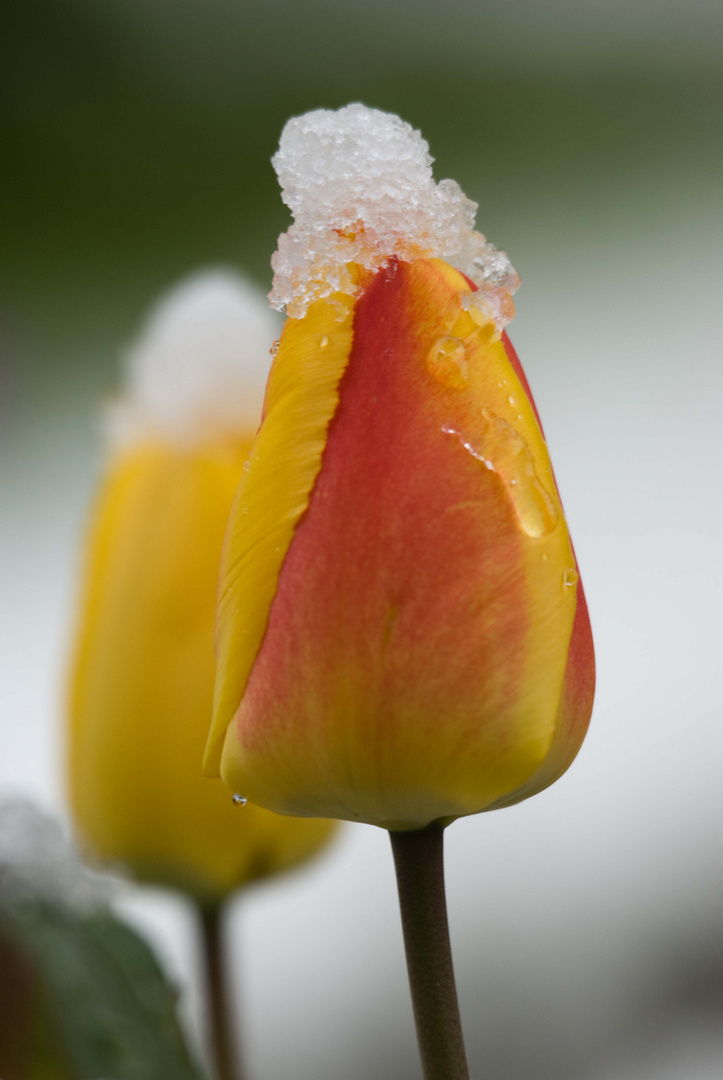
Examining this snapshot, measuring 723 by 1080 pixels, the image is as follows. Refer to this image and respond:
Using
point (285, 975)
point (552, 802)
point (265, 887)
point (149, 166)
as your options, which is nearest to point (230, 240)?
point (149, 166)

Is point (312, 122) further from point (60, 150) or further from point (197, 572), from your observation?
point (60, 150)

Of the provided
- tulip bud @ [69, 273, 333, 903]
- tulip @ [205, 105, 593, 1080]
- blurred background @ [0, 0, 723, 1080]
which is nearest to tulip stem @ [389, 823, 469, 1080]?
tulip @ [205, 105, 593, 1080]

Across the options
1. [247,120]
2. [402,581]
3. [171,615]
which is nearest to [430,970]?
[402,581]

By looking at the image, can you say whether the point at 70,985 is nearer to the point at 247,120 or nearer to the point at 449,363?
the point at 449,363

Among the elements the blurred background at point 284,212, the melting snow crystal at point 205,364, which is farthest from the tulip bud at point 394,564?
the blurred background at point 284,212

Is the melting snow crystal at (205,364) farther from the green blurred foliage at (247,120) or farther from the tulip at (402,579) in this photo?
the green blurred foliage at (247,120)

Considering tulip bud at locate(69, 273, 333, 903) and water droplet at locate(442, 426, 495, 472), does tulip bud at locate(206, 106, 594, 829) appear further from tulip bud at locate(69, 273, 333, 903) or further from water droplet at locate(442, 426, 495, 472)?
tulip bud at locate(69, 273, 333, 903)
